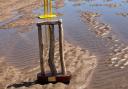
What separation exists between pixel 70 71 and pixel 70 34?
6.41 meters

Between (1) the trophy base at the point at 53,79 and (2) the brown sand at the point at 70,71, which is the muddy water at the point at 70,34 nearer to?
(2) the brown sand at the point at 70,71

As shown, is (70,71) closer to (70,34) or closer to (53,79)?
(53,79)

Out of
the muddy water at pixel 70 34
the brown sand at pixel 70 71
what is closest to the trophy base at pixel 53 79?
the brown sand at pixel 70 71

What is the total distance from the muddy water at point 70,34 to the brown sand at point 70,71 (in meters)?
0.59

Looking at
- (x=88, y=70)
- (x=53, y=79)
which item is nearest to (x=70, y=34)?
(x=88, y=70)

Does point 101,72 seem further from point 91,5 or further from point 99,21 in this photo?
point 91,5

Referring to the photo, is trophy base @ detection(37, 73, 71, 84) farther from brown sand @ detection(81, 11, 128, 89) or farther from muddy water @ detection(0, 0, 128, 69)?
muddy water @ detection(0, 0, 128, 69)

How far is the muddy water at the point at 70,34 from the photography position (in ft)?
52.8

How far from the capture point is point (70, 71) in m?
13.5

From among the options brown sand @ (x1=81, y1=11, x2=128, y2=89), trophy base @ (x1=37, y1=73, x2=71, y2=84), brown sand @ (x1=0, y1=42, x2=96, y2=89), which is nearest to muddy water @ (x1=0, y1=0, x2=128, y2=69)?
brown sand @ (x1=81, y1=11, x2=128, y2=89)

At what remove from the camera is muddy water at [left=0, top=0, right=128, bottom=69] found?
634 inches

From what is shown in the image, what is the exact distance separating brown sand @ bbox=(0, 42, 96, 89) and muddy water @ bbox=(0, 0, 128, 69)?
59 centimetres

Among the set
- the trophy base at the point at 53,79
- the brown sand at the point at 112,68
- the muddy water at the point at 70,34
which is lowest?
the muddy water at the point at 70,34

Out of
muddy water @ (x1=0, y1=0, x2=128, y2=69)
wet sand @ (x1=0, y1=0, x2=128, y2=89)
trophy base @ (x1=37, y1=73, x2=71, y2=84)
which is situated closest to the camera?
trophy base @ (x1=37, y1=73, x2=71, y2=84)
